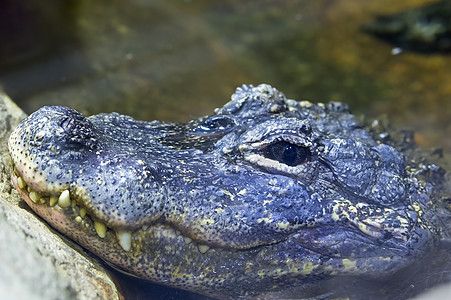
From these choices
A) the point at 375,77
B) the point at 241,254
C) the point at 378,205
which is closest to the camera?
the point at 241,254

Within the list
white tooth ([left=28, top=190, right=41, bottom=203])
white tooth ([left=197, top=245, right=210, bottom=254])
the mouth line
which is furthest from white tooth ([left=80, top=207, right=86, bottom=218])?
white tooth ([left=197, top=245, right=210, bottom=254])

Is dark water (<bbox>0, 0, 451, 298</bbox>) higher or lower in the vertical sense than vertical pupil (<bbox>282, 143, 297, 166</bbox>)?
higher

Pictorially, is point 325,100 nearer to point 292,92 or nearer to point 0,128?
point 292,92

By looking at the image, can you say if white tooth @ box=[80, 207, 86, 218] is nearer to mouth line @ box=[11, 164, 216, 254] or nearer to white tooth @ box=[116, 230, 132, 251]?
mouth line @ box=[11, 164, 216, 254]

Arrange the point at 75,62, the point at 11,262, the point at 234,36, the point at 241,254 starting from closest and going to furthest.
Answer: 1. the point at 11,262
2. the point at 241,254
3. the point at 75,62
4. the point at 234,36

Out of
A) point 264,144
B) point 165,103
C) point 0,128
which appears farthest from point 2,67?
point 264,144

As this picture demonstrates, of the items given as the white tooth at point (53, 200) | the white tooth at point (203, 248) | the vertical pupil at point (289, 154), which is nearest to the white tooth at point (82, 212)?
the white tooth at point (53, 200)

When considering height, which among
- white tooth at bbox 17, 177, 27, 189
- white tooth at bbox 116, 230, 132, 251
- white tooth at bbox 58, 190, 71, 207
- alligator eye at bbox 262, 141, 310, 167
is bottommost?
white tooth at bbox 116, 230, 132, 251
